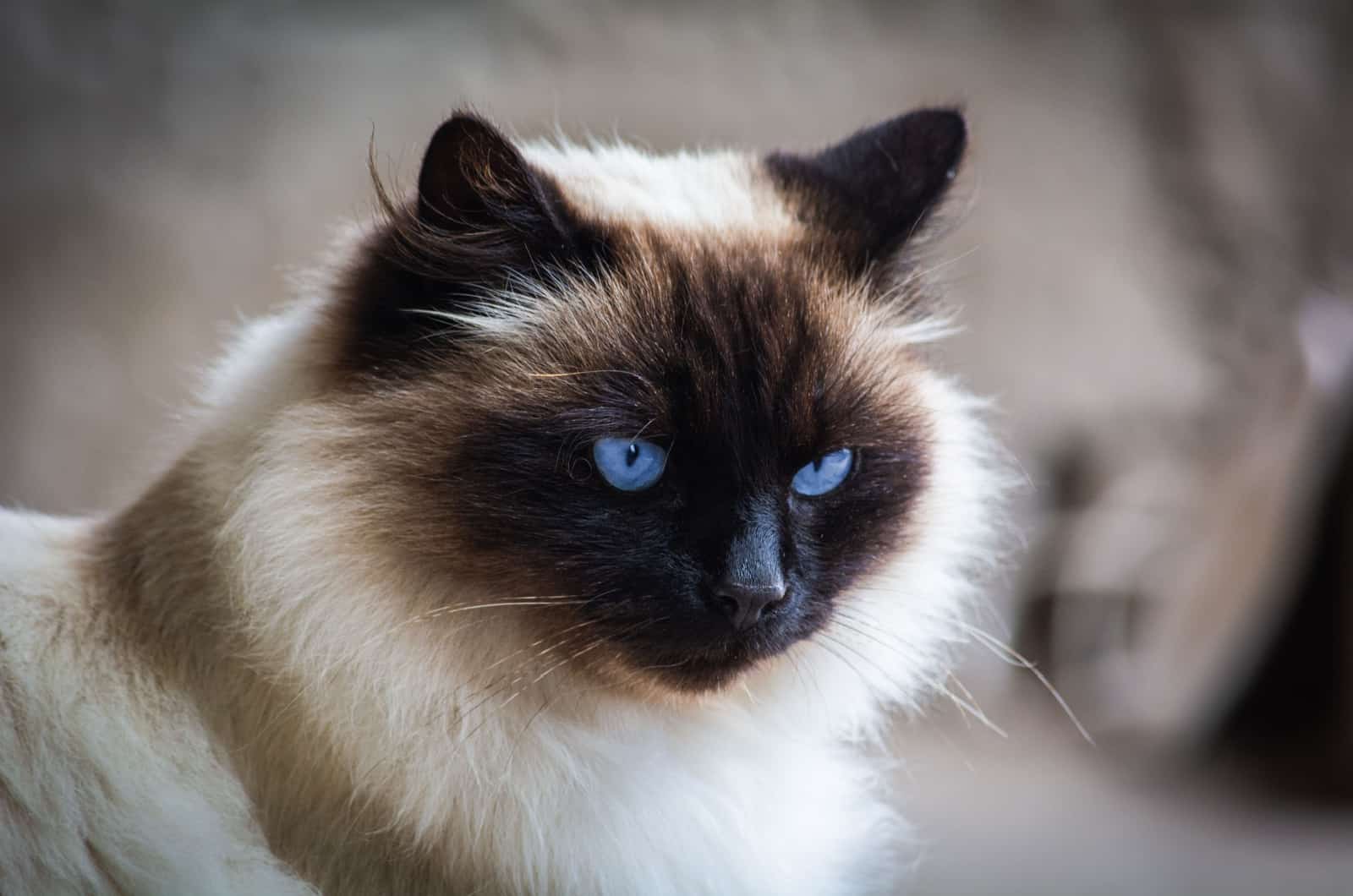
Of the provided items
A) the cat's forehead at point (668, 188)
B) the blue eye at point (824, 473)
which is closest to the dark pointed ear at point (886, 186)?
the cat's forehead at point (668, 188)

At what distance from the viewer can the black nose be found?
92cm

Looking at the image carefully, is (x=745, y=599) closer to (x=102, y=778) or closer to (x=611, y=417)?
(x=611, y=417)

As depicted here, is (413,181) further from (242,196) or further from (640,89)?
(640,89)

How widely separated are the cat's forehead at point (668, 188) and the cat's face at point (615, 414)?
18 mm

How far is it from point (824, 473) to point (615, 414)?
0.22 meters

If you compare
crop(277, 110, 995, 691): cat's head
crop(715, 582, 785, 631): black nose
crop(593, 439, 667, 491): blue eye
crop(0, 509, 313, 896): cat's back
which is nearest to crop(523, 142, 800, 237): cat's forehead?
crop(277, 110, 995, 691): cat's head

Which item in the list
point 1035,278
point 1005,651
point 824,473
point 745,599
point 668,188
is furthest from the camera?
point 1035,278

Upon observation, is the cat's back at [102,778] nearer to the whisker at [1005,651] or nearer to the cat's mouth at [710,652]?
the cat's mouth at [710,652]

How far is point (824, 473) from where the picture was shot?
1046 millimetres

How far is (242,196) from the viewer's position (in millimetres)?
1986

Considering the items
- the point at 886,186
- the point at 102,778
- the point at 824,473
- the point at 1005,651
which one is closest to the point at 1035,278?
the point at 1005,651

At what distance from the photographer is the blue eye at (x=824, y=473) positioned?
1.03m

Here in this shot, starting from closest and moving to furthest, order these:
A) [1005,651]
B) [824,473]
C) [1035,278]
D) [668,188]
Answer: [824,473] < [668,188] < [1005,651] < [1035,278]

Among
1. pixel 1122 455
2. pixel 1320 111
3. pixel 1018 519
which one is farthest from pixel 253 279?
pixel 1320 111
